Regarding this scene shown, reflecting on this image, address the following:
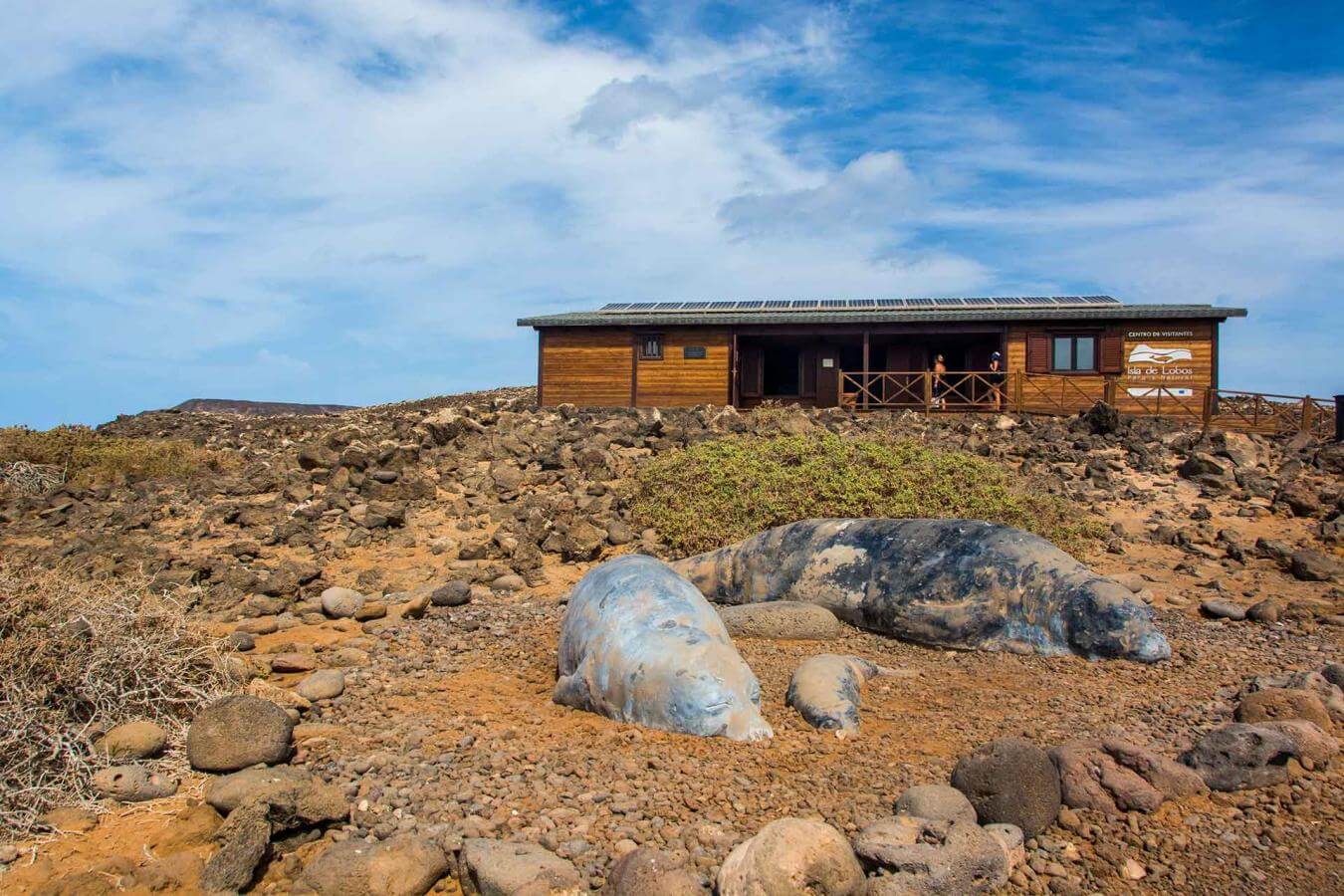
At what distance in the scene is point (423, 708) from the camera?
6.20 meters

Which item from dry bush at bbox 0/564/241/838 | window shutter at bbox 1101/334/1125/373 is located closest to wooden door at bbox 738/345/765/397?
window shutter at bbox 1101/334/1125/373

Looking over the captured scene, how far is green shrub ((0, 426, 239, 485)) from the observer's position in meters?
16.8

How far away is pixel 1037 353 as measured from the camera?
2480 centimetres

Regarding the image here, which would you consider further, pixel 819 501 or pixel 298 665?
pixel 819 501

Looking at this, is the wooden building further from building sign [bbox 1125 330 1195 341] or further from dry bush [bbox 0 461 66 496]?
dry bush [bbox 0 461 66 496]

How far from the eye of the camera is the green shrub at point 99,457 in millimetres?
16750

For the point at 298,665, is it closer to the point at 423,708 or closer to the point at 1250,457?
the point at 423,708

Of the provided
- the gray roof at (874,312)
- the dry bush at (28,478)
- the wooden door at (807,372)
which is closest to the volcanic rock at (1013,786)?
the dry bush at (28,478)

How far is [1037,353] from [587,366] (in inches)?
478

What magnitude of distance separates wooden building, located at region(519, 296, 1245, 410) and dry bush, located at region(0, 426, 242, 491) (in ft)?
35.1

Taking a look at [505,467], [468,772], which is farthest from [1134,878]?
[505,467]

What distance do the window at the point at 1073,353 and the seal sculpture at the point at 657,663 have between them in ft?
69.5

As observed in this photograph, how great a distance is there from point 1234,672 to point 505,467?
32.6 feet

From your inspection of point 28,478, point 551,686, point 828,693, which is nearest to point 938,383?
point 28,478
